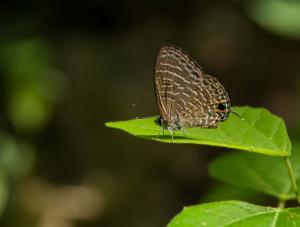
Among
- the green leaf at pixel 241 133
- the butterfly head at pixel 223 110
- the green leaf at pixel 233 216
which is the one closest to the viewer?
the green leaf at pixel 233 216

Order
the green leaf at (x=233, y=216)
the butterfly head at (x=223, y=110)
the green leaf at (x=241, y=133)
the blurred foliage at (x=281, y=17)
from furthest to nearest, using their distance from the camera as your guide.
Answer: the blurred foliage at (x=281, y=17), the butterfly head at (x=223, y=110), the green leaf at (x=241, y=133), the green leaf at (x=233, y=216)

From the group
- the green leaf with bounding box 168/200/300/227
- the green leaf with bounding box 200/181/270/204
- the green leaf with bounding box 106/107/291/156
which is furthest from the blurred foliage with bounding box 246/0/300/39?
the green leaf with bounding box 168/200/300/227

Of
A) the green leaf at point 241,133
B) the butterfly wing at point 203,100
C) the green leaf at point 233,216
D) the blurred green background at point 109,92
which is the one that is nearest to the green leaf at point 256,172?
the butterfly wing at point 203,100

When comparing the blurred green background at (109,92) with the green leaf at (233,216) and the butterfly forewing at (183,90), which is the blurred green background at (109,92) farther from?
the green leaf at (233,216)

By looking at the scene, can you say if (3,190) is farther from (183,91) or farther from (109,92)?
(183,91)

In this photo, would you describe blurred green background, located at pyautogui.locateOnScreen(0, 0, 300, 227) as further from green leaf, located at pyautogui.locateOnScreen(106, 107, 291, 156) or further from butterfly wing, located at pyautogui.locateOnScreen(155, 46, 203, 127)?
green leaf, located at pyautogui.locateOnScreen(106, 107, 291, 156)
